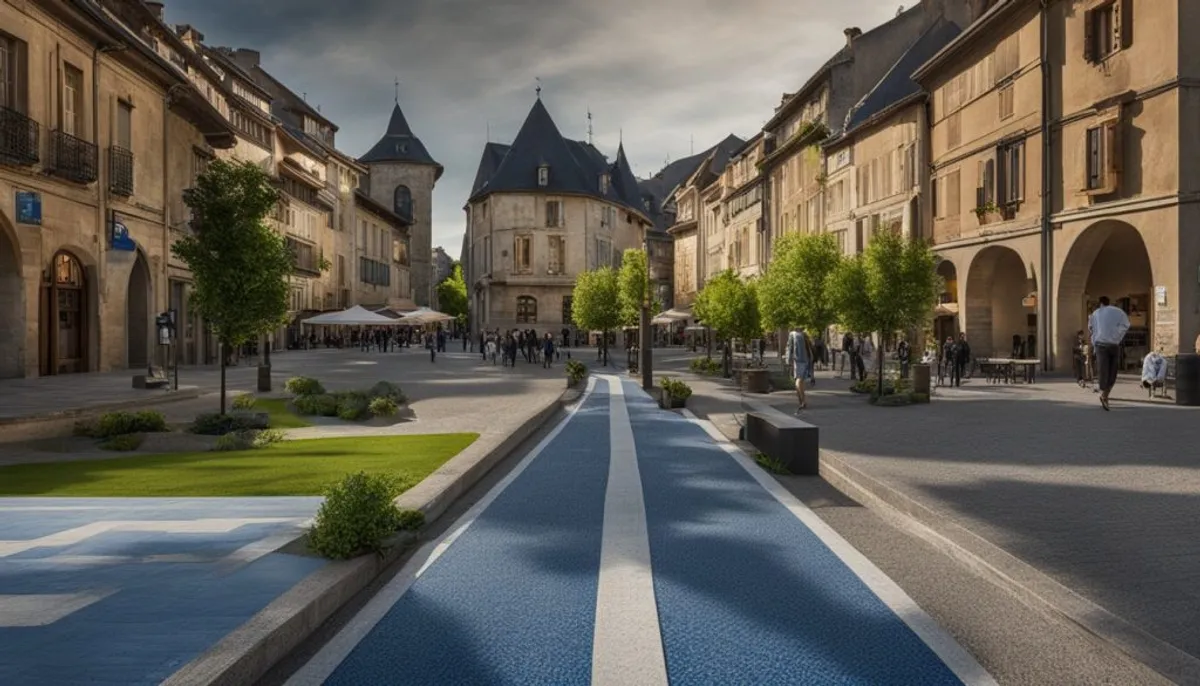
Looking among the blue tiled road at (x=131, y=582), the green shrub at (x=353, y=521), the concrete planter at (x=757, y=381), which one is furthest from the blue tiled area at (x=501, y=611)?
the concrete planter at (x=757, y=381)

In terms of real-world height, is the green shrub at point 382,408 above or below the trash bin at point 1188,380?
below

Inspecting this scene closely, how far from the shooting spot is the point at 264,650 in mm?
4078

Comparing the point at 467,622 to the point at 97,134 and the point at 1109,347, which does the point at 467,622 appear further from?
the point at 97,134

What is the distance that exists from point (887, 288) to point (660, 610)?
17.5m

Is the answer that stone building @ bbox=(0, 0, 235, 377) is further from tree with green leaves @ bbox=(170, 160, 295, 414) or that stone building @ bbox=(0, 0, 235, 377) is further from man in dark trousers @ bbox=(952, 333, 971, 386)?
man in dark trousers @ bbox=(952, 333, 971, 386)

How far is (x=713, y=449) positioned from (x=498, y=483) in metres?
4.00

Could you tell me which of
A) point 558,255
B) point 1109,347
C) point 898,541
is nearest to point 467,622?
point 898,541

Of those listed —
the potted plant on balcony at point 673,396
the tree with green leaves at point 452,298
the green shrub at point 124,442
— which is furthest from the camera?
the tree with green leaves at point 452,298

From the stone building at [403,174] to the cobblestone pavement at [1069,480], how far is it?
8175 cm

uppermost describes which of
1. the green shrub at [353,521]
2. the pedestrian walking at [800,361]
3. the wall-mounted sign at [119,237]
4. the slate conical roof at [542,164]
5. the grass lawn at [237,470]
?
the slate conical roof at [542,164]

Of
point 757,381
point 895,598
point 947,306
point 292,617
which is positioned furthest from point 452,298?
point 292,617

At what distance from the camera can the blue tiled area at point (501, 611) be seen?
411 centimetres

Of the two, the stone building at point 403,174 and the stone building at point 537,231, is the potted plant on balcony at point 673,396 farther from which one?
the stone building at point 403,174

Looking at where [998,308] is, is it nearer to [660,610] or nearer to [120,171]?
[120,171]
